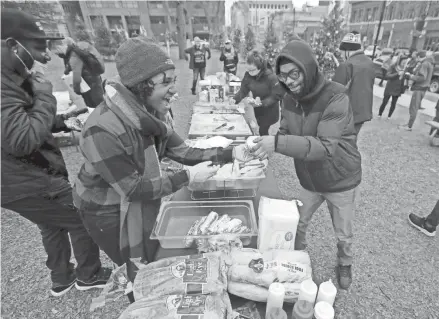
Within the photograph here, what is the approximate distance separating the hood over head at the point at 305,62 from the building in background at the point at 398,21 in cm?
2140

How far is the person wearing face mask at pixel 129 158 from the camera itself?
132 centimetres

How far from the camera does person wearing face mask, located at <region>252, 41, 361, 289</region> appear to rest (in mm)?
1651

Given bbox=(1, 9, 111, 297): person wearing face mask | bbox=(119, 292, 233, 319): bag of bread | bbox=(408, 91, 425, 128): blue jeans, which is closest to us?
bbox=(119, 292, 233, 319): bag of bread

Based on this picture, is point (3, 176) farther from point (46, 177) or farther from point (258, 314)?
point (258, 314)

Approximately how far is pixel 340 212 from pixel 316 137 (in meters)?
0.86

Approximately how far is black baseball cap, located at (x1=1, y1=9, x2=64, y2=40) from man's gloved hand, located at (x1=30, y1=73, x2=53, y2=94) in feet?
0.80

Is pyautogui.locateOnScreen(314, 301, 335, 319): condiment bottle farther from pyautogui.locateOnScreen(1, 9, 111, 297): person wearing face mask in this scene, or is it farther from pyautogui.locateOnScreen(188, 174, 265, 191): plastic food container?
pyautogui.locateOnScreen(1, 9, 111, 297): person wearing face mask

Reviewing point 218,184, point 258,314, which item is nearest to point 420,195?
point 218,184

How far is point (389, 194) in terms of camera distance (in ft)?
13.3

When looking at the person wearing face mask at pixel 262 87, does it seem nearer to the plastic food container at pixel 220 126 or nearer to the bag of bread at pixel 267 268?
the plastic food container at pixel 220 126

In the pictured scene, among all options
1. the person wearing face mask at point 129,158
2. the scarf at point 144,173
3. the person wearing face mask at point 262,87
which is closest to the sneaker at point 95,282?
the person wearing face mask at point 129,158

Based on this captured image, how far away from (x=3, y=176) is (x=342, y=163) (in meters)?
2.45

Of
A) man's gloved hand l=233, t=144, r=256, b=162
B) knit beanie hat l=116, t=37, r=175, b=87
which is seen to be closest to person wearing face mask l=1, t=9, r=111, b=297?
knit beanie hat l=116, t=37, r=175, b=87

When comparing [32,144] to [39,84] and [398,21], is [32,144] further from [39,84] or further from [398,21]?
[398,21]
